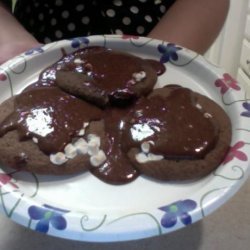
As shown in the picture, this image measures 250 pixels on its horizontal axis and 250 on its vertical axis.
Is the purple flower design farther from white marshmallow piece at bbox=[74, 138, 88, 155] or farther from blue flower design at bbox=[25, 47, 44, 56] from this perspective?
blue flower design at bbox=[25, 47, 44, 56]

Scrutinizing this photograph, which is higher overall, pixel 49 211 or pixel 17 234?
pixel 49 211

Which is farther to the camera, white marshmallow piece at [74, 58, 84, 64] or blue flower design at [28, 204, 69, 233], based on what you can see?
white marshmallow piece at [74, 58, 84, 64]

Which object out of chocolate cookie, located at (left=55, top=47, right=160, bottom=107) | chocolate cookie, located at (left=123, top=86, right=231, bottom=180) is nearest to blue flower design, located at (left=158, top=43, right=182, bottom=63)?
chocolate cookie, located at (left=55, top=47, right=160, bottom=107)

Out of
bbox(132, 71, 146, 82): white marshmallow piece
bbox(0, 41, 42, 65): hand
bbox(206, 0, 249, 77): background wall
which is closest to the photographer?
bbox(132, 71, 146, 82): white marshmallow piece

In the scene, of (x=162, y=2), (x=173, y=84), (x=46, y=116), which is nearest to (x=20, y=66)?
(x=46, y=116)

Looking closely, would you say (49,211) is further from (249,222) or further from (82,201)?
(249,222)
